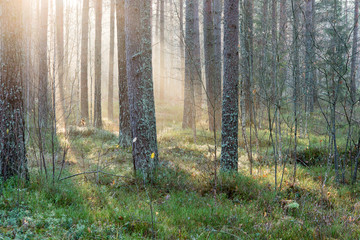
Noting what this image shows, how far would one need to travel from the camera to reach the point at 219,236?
339 cm

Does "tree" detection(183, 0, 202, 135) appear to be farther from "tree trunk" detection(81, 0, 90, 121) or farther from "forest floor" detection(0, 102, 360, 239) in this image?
"tree trunk" detection(81, 0, 90, 121)

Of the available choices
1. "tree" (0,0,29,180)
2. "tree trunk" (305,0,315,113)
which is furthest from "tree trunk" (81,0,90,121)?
"tree trunk" (305,0,315,113)

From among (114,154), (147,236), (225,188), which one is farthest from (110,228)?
(114,154)

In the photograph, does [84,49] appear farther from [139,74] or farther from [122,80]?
[139,74]

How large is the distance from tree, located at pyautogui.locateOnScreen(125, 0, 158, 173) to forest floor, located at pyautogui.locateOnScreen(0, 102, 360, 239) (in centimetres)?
54

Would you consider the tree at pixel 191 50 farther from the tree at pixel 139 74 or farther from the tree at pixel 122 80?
the tree at pixel 139 74

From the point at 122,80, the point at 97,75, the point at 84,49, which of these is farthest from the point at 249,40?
the point at 84,49

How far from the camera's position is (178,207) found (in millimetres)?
4184

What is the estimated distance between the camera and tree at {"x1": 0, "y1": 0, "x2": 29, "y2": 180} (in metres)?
4.45

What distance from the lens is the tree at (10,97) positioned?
4445 millimetres

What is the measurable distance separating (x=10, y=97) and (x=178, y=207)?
326 cm

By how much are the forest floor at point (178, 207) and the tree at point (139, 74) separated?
54 centimetres

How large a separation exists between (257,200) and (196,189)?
112cm

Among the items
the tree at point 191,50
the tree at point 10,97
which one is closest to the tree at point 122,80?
the tree at point 191,50
